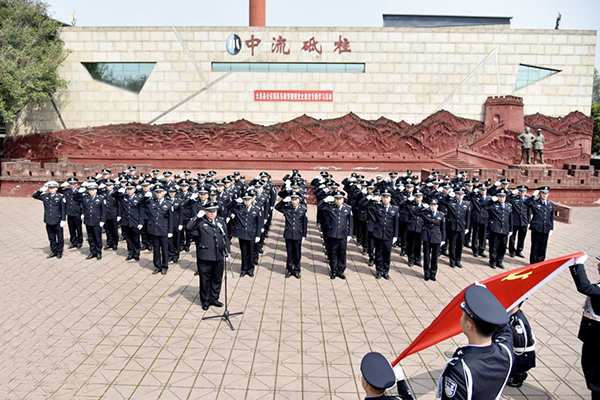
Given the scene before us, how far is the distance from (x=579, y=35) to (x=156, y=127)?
21162mm

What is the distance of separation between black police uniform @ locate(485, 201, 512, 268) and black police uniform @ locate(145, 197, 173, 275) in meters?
6.26

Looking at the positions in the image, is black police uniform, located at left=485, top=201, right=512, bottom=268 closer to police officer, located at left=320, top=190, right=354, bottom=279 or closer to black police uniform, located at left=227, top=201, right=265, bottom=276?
police officer, located at left=320, top=190, right=354, bottom=279

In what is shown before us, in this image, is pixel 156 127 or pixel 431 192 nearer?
pixel 431 192

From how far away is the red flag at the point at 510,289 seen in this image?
3438 millimetres

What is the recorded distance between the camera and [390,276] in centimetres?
815

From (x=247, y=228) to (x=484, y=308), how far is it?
6001 mm

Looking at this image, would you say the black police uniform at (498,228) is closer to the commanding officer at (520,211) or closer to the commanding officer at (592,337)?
the commanding officer at (520,211)

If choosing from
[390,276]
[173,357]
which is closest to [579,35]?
[390,276]

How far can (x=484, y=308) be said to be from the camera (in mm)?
2232

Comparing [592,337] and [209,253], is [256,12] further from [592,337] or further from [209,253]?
[592,337]

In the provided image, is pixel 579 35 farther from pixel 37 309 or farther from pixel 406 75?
pixel 37 309

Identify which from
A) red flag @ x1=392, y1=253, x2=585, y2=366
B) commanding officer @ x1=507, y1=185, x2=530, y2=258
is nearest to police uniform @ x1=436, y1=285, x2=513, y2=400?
red flag @ x1=392, y1=253, x2=585, y2=366

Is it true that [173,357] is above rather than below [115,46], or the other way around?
below

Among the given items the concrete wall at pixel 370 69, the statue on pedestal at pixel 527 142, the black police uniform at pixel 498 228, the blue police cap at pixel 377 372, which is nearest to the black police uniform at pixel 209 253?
the blue police cap at pixel 377 372
